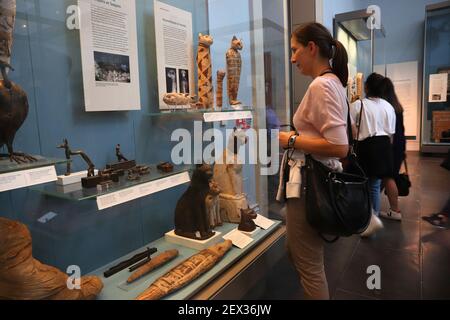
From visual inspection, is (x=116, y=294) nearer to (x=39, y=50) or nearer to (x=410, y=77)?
(x=39, y=50)

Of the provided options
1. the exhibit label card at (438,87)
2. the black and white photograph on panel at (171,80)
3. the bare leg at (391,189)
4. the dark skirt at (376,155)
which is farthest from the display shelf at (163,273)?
the exhibit label card at (438,87)

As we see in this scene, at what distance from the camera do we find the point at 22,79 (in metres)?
1.24

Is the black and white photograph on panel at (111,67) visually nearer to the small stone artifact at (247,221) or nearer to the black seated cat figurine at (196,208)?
the black seated cat figurine at (196,208)

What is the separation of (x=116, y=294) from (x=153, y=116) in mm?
927

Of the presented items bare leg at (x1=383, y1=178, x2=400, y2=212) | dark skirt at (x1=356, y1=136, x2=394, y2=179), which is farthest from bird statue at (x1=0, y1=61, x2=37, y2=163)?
bare leg at (x1=383, y1=178, x2=400, y2=212)

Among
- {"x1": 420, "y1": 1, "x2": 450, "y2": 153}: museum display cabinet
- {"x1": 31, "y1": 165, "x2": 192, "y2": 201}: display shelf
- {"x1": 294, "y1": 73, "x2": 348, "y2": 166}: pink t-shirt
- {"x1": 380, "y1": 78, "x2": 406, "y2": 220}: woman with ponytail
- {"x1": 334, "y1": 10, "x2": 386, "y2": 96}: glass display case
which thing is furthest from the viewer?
{"x1": 420, "y1": 1, "x2": 450, "y2": 153}: museum display cabinet

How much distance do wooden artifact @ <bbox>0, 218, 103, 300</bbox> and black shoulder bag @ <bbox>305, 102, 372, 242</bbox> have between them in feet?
3.13

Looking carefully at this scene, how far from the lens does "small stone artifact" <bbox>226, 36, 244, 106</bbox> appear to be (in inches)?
77.8

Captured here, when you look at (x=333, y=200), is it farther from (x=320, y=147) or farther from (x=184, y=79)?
(x=184, y=79)

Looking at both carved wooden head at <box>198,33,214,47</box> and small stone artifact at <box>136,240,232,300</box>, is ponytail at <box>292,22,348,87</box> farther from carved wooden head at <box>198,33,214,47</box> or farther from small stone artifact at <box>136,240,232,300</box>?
small stone artifact at <box>136,240,232,300</box>

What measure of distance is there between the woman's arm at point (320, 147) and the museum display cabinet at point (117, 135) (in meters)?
0.70

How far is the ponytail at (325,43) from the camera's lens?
1248 millimetres

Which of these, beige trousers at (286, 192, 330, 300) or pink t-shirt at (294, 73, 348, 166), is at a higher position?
pink t-shirt at (294, 73, 348, 166)

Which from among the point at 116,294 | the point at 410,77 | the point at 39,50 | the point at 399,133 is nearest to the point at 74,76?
the point at 39,50
